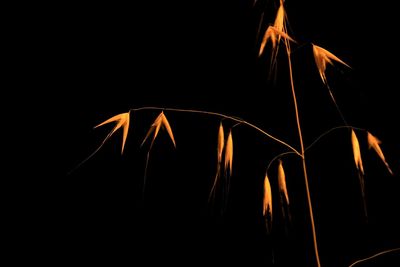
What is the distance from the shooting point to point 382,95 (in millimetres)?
978

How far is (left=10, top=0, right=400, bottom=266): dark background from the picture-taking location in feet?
3.14

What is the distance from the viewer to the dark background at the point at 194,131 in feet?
3.14

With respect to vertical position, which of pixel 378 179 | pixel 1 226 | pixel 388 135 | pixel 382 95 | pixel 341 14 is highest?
pixel 341 14

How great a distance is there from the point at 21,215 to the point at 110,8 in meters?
0.64

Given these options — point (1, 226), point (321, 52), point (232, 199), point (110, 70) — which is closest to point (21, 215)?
point (1, 226)

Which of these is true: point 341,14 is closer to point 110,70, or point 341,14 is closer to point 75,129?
point 110,70

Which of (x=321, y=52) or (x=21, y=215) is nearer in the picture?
(x=321, y=52)

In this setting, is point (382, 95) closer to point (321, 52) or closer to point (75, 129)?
point (321, 52)

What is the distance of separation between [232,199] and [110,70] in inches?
20.4

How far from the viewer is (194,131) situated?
1.01m

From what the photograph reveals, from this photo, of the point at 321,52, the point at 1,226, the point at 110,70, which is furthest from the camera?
the point at 110,70

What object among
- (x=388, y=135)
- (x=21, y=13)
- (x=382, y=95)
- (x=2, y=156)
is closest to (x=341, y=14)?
(x=382, y=95)

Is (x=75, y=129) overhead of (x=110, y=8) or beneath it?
beneath

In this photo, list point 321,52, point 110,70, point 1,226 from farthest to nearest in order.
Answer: point 110,70
point 1,226
point 321,52
